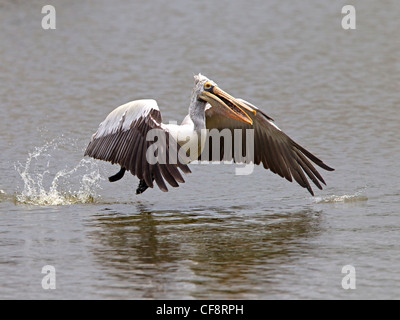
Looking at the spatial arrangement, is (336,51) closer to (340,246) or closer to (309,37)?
(309,37)

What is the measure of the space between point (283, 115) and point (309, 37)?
6408 mm

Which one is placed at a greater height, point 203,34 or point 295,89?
point 203,34

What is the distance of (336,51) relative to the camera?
18359 millimetres

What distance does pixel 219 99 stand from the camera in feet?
30.8

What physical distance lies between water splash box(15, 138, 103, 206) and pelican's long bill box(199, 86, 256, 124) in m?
1.73

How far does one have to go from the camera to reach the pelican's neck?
30.5ft

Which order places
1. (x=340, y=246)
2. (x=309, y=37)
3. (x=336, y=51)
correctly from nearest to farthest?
(x=340, y=246)
(x=336, y=51)
(x=309, y=37)
